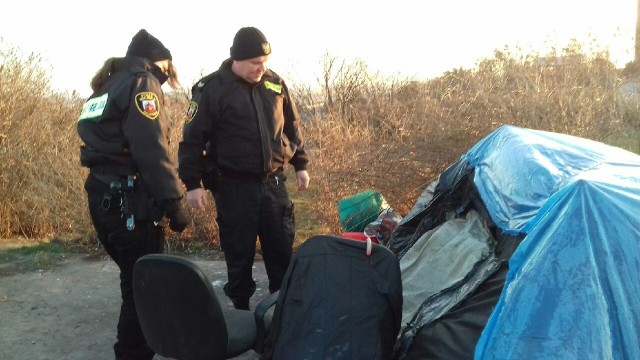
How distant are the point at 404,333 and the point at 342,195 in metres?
3.70

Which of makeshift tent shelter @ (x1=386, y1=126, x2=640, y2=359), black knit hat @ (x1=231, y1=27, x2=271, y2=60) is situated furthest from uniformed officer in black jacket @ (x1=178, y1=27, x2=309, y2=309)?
makeshift tent shelter @ (x1=386, y1=126, x2=640, y2=359)

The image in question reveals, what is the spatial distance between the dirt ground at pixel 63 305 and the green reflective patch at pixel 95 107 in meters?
1.71

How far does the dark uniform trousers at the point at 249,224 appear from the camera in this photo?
12.8 feet

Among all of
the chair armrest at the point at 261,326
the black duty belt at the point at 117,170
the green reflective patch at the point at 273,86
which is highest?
the green reflective patch at the point at 273,86

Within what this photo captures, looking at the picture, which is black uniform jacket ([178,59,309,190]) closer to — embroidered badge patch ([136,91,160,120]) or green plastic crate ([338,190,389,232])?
embroidered badge patch ([136,91,160,120])

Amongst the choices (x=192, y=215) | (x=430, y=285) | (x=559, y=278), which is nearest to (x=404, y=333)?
(x=430, y=285)

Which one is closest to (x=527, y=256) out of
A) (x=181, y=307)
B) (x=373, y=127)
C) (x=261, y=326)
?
(x=261, y=326)

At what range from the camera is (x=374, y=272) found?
9.15 feet

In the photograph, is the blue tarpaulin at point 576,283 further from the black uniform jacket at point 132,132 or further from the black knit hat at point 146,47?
the black knit hat at point 146,47

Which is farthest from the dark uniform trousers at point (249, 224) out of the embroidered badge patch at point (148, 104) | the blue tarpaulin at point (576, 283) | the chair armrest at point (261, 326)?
the blue tarpaulin at point (576, 283)

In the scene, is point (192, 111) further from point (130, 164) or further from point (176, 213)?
point (176, 213)

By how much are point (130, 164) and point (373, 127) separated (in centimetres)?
407

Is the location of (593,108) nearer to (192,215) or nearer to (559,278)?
(192,215)

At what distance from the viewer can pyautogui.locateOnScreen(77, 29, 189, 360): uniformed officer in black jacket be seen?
10.6 ft
